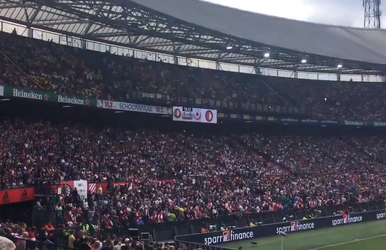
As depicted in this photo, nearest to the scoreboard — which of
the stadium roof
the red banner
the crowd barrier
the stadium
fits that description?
the stadium

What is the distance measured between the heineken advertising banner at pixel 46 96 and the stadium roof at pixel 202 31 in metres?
4.88

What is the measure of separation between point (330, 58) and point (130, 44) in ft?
52.2

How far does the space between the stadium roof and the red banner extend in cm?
1086

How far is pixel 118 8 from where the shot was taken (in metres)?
31.3

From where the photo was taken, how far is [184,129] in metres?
41.5

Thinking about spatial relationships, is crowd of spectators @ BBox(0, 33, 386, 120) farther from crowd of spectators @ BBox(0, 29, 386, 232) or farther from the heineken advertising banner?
the heineken advertising banner

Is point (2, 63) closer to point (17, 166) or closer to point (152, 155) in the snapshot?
point (17, 166)

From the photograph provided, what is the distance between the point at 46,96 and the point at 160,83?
42.5 ft

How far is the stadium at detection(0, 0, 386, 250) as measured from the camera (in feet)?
79.2

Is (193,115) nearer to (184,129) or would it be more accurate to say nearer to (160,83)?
(160,83)

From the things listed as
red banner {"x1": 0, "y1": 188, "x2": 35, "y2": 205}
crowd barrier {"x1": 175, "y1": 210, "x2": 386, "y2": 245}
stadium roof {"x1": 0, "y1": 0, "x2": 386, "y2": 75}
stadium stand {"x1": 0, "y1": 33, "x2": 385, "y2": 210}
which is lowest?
crowd barrier {"x1": 175, "y1": 210, "x2": 386, "y2": 245}

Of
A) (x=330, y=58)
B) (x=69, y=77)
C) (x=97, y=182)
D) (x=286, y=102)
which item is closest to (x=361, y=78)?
(x=286, y=102)

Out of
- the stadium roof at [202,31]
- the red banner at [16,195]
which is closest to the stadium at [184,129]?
the red banner at [16,195]

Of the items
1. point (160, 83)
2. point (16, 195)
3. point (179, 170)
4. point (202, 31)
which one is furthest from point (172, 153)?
point (16, 195)
